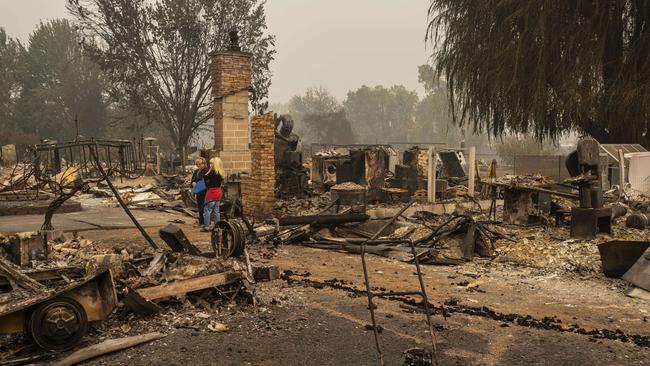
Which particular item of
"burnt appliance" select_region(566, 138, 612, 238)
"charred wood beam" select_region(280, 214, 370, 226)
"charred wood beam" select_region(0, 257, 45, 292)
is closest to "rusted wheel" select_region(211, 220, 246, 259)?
"charred wood beam" select_region(280, 214, 370, 226)

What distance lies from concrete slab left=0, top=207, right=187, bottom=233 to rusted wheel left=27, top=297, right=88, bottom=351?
6776mm

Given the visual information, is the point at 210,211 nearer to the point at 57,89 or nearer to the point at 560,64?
the point at 560,64

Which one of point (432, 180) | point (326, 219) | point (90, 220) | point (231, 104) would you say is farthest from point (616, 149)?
point (90, 220)

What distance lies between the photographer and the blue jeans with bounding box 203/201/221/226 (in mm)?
11117

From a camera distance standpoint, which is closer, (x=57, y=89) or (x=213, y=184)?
(x=213, y=184)

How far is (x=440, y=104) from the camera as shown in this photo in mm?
95312

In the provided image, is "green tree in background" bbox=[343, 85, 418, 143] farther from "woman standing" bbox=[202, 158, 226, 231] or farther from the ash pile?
"woman standing" bbox=[202, 158, 226, 231]

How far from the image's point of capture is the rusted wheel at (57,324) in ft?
15.1

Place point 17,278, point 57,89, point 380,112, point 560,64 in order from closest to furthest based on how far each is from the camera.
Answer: point 17,278 < point 560,64 < point 57,89 < point 380,112

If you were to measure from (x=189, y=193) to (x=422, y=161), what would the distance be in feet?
24.8

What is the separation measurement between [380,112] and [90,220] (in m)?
89.6

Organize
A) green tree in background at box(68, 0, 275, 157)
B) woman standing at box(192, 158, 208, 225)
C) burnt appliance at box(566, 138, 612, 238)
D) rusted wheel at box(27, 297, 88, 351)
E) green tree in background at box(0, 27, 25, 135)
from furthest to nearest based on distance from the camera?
green tree in background at box(0, 27, 25, 135), green tree in background at box(68, 0, 275, 157), woman standing at box(192, 158, 208, 225), burnt appliance at box(566, 138, 612, 238), rusted wheel at box(27, 297, 88, 351)

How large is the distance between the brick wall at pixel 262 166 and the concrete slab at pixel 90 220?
1.91 meters

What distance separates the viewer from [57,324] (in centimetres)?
463
